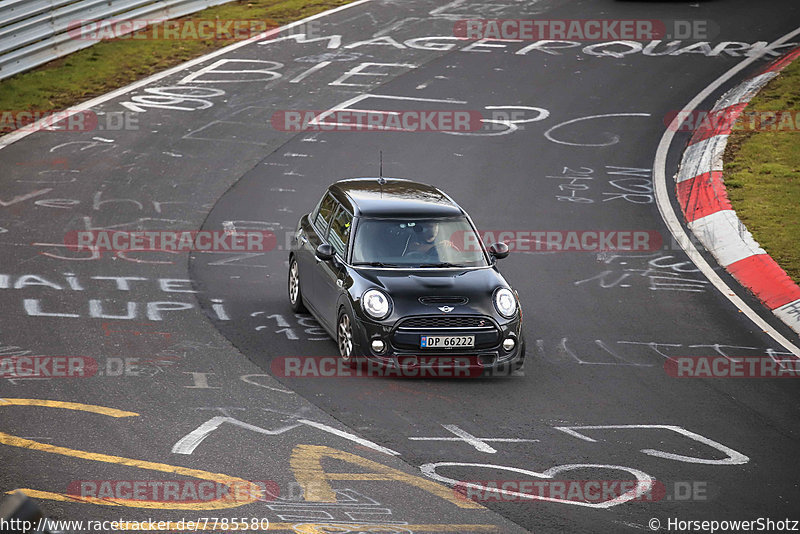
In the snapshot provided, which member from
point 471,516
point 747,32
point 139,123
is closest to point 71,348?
point 471,516

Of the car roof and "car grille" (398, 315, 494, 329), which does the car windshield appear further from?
"car grille" (398, 315, 494, 329)

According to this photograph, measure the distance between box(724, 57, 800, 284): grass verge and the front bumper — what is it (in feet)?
16.0

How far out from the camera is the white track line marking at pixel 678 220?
12359mm

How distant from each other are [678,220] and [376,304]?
7.14m

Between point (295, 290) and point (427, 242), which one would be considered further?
point (295, 290)

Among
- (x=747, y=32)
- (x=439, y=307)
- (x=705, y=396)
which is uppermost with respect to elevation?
(x=747, y=32)

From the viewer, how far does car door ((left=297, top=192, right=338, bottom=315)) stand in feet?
39.7

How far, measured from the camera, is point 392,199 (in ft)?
39.9

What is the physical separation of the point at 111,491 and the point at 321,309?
14.5 feet

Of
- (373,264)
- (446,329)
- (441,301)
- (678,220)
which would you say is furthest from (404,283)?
(678,220)

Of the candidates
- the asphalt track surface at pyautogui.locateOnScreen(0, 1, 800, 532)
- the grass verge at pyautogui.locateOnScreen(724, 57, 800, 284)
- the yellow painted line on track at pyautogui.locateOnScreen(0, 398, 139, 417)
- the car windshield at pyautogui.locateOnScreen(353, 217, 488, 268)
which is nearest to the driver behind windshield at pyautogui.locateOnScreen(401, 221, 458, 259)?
the car windshield at pyautogui.locateOnScreen(353, 217, 488, 268)

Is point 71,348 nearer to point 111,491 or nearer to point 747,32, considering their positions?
point 111,491

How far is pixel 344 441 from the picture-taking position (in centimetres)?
894

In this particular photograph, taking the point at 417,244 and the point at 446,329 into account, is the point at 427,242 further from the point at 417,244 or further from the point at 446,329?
the point at 446,329
